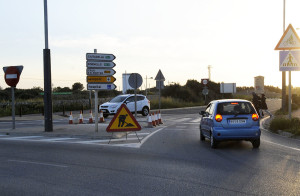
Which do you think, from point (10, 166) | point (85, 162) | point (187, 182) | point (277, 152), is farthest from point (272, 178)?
point (10, 166)

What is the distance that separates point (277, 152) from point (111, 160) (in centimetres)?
456

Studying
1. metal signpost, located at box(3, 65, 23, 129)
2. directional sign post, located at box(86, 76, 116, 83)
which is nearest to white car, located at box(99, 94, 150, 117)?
metal signpost, located at box(3, 65, 23, 129)

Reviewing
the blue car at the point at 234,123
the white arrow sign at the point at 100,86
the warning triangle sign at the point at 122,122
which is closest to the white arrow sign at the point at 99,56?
the white arrow sign at the point at 100,86

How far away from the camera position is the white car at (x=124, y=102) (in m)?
26.3

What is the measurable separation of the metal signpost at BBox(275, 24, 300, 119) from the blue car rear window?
4635 millimetres

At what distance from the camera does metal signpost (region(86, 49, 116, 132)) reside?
15.1 metres

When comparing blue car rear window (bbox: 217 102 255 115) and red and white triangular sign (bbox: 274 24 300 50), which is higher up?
red and white triangular sign (bbox: 274 24 300 50)

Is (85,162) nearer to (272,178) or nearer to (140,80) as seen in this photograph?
(272,178)

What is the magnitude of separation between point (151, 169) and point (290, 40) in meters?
9.35

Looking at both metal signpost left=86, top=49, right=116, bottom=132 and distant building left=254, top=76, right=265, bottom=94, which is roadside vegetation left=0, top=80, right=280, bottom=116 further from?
metal signpost left=86, top=49, right=116, bottom=132

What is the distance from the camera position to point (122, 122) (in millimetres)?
12867

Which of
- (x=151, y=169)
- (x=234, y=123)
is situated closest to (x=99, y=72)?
(x=234, y=123)

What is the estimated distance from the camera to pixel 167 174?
7.65m

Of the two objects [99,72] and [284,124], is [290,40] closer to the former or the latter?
[284,124]
